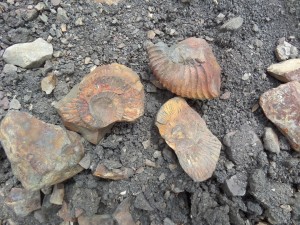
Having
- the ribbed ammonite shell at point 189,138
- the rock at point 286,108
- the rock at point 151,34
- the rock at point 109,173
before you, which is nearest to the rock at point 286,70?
the rock at point 286,108

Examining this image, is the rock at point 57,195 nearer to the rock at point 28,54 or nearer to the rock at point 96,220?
the rock at point 96,220

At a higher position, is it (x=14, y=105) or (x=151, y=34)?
(x=151, y=34)

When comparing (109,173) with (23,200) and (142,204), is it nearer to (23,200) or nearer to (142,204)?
(142,204)

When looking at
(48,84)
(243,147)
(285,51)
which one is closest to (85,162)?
(48,84)

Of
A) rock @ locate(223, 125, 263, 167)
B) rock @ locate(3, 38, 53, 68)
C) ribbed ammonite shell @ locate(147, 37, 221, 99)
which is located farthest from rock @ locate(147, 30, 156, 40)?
rock @ locate(223, 125, 263, 167)

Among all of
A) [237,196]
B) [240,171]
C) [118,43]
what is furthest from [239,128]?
[118,43]

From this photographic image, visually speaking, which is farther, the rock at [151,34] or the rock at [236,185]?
the rock at [151,34]
